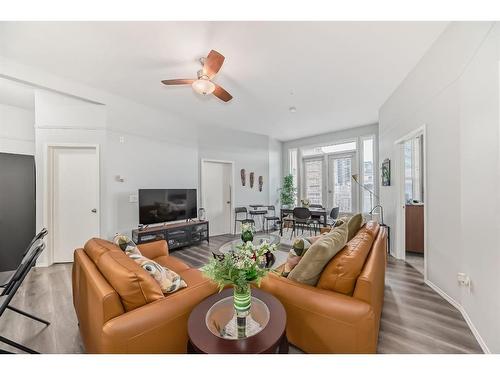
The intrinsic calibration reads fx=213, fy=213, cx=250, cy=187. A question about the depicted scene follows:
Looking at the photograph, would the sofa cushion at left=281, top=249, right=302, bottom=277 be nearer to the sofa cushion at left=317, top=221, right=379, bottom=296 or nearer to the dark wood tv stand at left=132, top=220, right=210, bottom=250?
the sofa cushion at left=317, top=221, right=379, bottom=296

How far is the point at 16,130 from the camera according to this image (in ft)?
12.6

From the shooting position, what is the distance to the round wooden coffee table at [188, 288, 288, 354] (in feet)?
3.36

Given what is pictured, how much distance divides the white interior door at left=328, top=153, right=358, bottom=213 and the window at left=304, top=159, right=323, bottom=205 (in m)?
0.30

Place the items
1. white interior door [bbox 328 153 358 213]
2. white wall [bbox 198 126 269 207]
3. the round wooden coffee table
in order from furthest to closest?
white interior door [bbox 328 153 358 213] < white wall [bbox 198 126 269 207] < the round wooden coffee table

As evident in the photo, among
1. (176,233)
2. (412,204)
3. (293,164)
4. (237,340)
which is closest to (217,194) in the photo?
(176,233)

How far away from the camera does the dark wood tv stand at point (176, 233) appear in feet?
12.3

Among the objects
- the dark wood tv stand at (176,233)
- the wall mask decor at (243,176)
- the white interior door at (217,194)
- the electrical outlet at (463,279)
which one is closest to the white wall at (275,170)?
the wall mask decor at (243,176)

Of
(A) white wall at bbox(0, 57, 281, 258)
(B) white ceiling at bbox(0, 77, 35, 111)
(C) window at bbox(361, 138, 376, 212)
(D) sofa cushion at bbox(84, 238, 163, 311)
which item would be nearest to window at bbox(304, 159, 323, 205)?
(C) window at bbox(361, 138, 376, 212)

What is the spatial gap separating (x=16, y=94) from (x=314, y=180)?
676cm

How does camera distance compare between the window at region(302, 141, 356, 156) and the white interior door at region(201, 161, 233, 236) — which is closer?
the white interior door at region(201, 161, 233, 236)

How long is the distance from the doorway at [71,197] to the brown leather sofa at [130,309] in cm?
261

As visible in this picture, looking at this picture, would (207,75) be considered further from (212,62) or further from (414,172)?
(414,172)

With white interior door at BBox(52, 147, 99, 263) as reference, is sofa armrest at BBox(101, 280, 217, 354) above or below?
below
